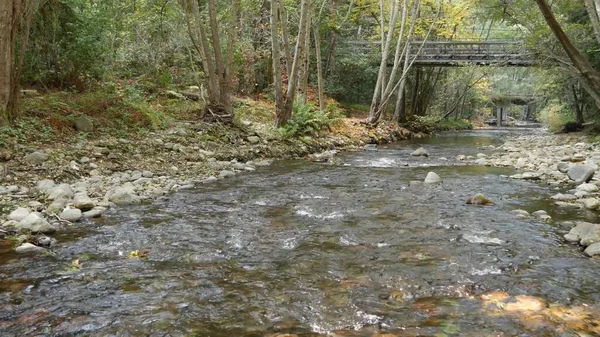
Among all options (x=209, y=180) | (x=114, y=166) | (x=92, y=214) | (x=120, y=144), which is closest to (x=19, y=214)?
(x=92, y=214)

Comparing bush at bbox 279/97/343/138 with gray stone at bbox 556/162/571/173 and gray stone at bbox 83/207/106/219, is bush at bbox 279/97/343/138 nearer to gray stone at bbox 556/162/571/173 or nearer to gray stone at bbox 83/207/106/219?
gray stone at bbox 556/162/571/173

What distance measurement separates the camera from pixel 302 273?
3615 mm

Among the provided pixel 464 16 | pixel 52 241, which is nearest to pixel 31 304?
pixel 52 241

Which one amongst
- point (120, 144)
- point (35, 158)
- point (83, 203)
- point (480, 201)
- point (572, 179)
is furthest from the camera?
point (120, 144)

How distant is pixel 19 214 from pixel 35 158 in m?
2.19

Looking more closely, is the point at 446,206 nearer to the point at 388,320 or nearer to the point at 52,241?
the point at 388,320

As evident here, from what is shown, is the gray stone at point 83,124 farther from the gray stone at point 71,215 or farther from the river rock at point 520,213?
the river rock at point 520,213

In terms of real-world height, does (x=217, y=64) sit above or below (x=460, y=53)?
below

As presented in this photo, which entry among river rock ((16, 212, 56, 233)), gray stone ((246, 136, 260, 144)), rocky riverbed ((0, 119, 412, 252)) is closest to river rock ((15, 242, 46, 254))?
rocky riverbed ((0, 119, 412, 252))

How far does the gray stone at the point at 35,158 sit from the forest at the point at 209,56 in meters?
0.56

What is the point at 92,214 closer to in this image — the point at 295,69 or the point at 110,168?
the point at 110,168

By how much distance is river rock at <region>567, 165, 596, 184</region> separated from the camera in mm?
7402

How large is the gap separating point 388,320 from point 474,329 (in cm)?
53

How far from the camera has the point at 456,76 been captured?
31.3 meters
